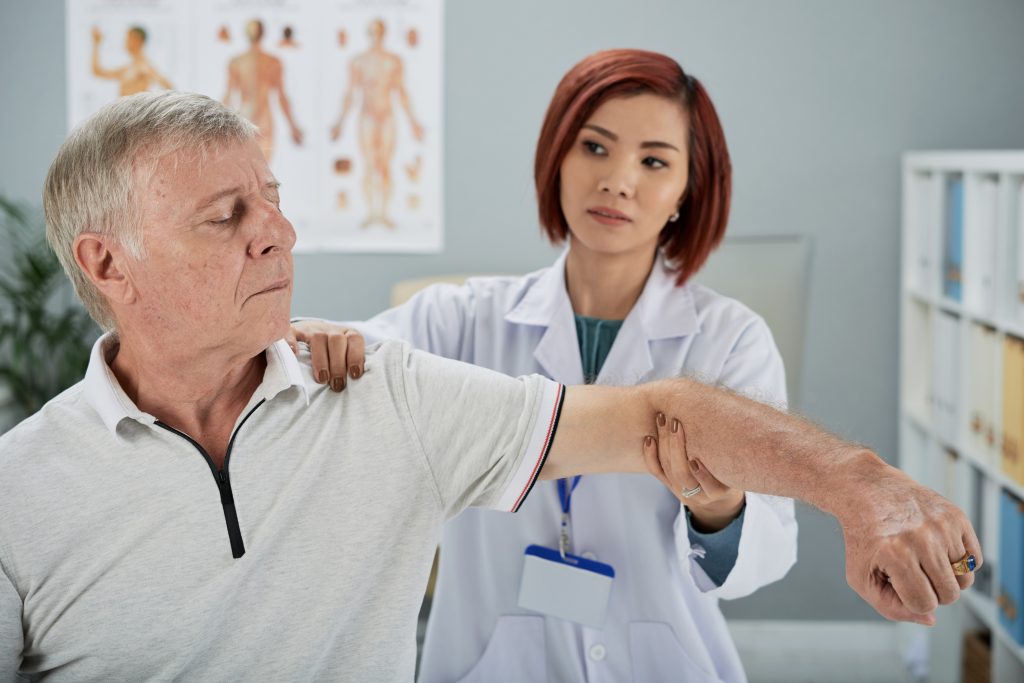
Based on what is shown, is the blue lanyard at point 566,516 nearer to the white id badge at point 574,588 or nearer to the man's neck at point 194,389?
the white id badge at point 574,588

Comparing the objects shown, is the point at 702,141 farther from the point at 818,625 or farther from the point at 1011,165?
the point at 818,625

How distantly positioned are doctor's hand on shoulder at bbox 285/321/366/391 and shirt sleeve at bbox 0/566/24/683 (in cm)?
42

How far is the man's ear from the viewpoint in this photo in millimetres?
1271

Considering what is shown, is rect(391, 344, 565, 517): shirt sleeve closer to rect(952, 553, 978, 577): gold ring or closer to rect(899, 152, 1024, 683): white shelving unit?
rect(952, 553, 978, 577): gold ring

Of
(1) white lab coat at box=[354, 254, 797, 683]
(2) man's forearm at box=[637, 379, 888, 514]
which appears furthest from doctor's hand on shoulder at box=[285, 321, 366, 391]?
(2) man's forearm at box=[637, 379, 888, 514]

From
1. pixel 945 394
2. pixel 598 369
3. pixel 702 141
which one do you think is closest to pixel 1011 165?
pixel 945 394

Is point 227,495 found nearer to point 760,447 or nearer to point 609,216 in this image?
point 760,447

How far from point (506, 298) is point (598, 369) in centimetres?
20

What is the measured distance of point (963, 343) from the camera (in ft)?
10.2

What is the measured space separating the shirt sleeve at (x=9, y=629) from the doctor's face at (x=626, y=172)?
3.21 ft

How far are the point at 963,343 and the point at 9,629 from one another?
268cm

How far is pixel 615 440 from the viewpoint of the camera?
1.29m

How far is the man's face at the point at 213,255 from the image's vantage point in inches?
48.4

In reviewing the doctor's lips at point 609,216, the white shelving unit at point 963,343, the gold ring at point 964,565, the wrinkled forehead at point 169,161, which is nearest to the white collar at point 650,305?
the doctor's lips at point 609,216
